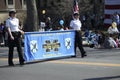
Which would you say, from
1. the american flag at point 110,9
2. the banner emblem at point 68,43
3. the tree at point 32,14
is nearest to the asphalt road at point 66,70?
the banner emblem at point 68,43

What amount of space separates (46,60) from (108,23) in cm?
1425

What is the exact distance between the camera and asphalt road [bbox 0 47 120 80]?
37.7 feet

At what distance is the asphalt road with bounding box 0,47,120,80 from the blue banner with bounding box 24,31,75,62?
11.9 inches

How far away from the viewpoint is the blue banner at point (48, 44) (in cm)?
1438

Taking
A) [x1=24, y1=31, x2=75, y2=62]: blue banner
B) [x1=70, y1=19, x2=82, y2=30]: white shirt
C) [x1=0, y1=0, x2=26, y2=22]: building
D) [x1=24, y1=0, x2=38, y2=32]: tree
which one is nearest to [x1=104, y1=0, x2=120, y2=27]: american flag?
[x1=24, y1=0, x2=38, y2=32]: tree

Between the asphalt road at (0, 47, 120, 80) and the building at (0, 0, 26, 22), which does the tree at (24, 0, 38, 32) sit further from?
the building at (0, 0, 26, 22)

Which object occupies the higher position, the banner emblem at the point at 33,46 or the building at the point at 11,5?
the building at the point at 11,5

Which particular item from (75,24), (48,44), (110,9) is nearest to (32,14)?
(110,9)

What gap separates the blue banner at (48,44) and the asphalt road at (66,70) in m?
0.30

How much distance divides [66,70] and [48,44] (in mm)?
2717

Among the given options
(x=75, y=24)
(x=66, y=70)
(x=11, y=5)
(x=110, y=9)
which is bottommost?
(x=66, y=70)

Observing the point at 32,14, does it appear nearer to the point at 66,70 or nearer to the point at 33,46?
the point at 33,46

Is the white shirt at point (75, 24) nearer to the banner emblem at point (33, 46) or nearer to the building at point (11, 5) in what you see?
the banner emblem at point (33, 46)

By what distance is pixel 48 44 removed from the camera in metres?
15.2
